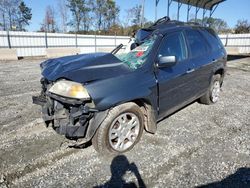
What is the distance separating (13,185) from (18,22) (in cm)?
5157

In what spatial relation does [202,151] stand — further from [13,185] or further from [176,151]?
[13,185]

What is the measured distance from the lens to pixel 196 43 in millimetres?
4387

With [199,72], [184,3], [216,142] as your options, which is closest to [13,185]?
[216,142]

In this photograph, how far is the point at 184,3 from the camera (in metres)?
19.7

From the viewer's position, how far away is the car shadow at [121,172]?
2576mm

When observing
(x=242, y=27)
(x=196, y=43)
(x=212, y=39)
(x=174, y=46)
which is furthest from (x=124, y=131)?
(x=242, y=27)

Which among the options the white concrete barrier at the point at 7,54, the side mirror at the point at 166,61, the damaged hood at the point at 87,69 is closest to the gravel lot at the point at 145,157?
the damaged hood at the point at 87,69

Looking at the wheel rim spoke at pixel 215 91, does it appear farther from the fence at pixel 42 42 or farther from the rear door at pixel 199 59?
the fence at pixel 42 42

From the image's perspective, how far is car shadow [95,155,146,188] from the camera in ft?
8.45

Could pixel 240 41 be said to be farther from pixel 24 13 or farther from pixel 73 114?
pixel 24 13

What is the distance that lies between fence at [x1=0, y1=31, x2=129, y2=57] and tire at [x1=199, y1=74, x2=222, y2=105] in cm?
1139

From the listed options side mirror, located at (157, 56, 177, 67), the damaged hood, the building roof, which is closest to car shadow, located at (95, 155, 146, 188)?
the damaged hood

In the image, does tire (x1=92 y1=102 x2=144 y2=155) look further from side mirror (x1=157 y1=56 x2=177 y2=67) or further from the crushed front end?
side mirror (x1=157 y1=56 x2=177 y2=67)

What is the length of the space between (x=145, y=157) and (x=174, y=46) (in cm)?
196
